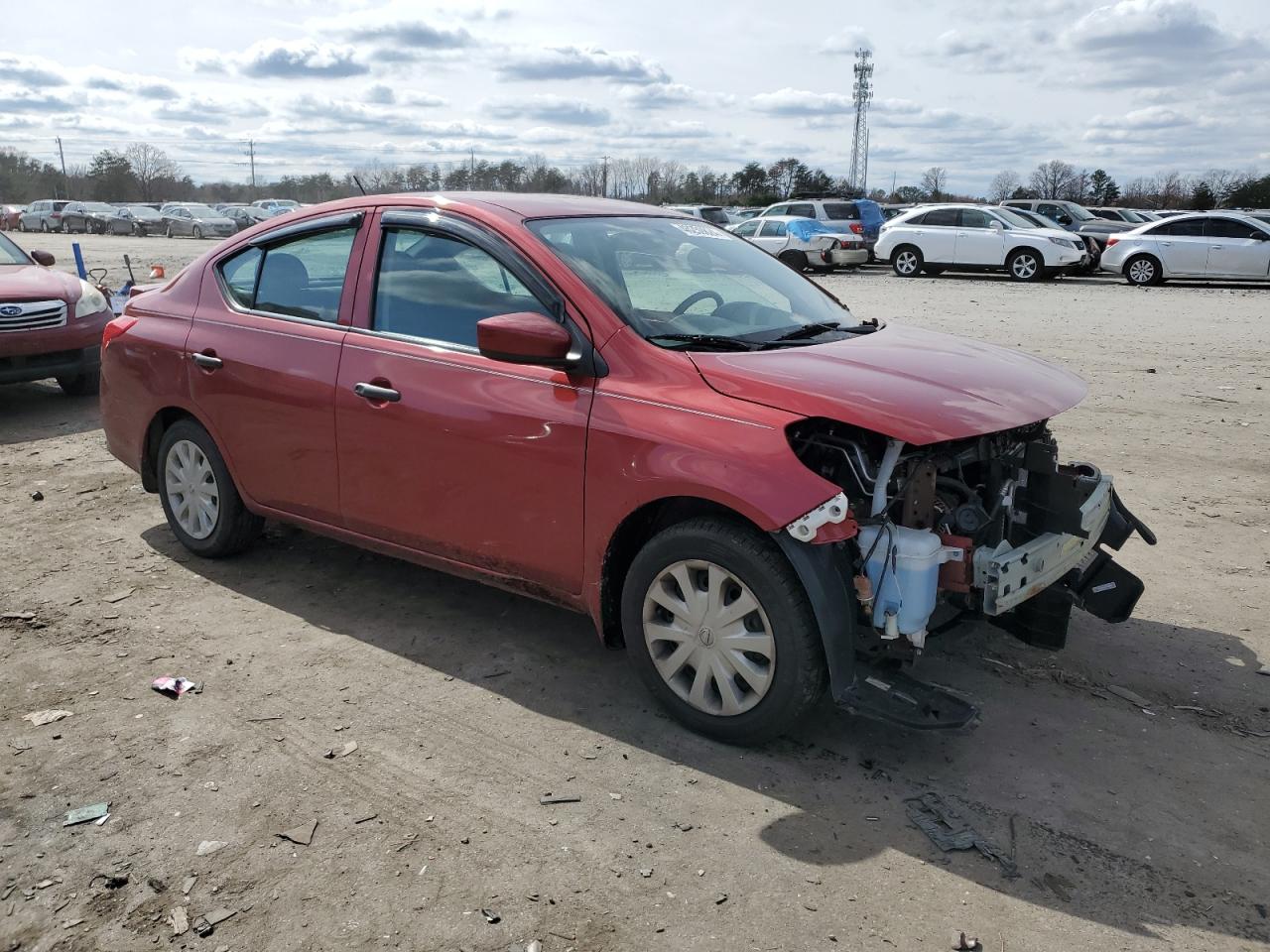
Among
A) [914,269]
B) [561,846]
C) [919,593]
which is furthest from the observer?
[914,269]

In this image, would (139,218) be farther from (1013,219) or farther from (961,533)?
(961,533)

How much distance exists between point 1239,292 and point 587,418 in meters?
20.1

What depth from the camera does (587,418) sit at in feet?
12.2

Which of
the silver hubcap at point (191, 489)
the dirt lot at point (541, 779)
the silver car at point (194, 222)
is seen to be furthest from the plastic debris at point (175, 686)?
the silver car at point (194, 222)

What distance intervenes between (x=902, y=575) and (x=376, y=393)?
2176 mm

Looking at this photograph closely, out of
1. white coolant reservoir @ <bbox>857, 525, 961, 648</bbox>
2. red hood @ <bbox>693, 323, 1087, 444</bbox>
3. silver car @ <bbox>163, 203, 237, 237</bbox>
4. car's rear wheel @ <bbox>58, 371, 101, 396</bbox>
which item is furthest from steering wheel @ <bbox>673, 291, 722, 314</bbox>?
silver car @ <bbox>163, 203, 237, 237</bbox>

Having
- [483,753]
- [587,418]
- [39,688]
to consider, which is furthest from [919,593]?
[39,688]

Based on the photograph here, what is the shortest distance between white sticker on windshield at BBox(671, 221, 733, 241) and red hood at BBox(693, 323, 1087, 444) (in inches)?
40.9

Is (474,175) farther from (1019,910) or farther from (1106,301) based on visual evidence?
(1019,910)

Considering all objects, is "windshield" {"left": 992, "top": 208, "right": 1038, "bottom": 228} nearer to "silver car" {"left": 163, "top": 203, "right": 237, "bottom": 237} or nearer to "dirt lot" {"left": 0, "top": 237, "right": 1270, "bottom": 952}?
"dirt lot" {"left": 0, "top": 237, "right": 1270, "bottom": 952}

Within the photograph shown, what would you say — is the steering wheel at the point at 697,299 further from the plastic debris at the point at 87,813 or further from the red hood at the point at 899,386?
the plastic debris at the point at 87,813

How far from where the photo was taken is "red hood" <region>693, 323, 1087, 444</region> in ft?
10.9

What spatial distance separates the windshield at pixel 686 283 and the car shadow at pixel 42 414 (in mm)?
5940

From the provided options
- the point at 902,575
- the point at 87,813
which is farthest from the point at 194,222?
the point at 902,575
